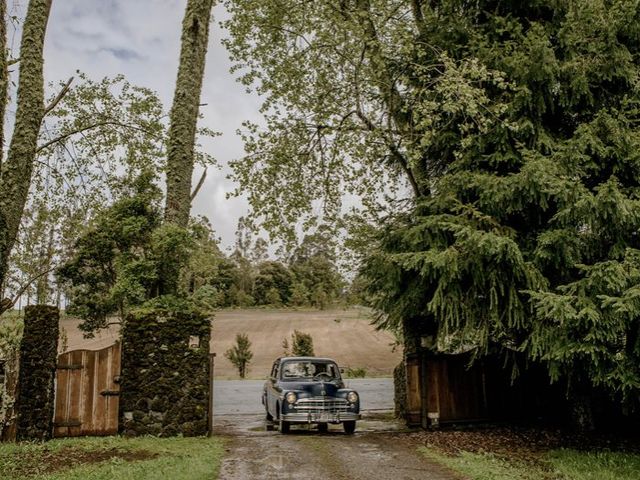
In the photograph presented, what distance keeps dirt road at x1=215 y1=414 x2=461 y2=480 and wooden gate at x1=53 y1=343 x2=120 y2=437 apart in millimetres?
2310

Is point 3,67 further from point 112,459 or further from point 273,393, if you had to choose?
point 273,393

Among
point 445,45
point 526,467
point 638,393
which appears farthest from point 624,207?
point 445,45

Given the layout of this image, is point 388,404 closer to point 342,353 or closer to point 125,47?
point 125,47

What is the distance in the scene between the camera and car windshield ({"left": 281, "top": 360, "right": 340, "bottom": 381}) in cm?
1266

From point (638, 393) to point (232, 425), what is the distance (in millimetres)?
8770

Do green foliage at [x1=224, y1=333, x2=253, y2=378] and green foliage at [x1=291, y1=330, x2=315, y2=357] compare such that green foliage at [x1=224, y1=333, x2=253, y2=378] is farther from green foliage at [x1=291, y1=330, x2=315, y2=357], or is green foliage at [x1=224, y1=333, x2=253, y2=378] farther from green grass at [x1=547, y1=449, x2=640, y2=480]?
green grass at [x1=547, y1=449, x2=640, y2=480]

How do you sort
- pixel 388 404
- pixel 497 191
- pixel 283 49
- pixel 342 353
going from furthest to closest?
pixel 342 353 → pixel 388 404 → pixel 283 49 → pixel 497 191

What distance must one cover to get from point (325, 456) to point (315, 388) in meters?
2.80

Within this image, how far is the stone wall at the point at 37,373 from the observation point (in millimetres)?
9656

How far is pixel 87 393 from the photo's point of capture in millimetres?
10305

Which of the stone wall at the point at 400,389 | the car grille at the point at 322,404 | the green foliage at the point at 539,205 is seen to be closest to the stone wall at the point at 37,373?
the car grille at the point at 322,404

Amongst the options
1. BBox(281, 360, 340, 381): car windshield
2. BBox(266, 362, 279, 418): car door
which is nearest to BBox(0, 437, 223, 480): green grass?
BBox(266, 362, 279, 418): car door

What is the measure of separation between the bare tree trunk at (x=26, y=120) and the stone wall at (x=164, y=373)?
9.87 ft

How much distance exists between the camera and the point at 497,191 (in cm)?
976
